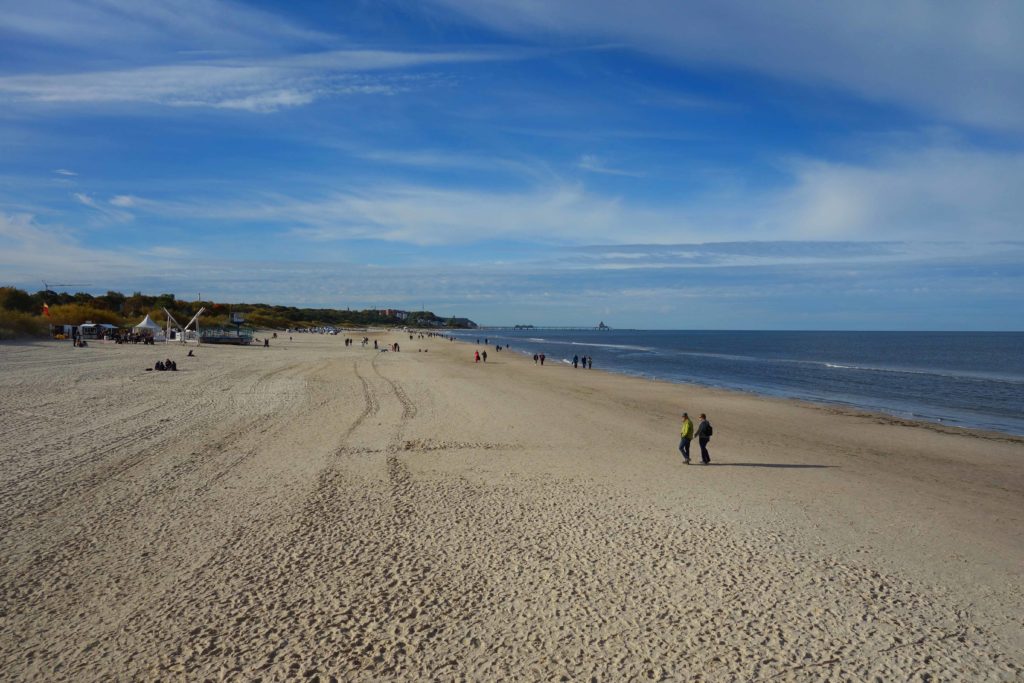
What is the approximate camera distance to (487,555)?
7809mm

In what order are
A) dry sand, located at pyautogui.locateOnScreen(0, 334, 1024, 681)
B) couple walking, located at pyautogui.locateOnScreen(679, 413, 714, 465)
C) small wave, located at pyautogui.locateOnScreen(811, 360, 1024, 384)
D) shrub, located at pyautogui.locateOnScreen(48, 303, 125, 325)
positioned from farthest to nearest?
shrub, located at pyautogui.locateOnScreen(48, 303, 125, 325) → small wave, located at pyautogui.locateOnScreen(811, 360, 1024, 384) → couple walking, located at pyautogui.locateOnScreen(679, 413, 714, 465) → dry sand, located at pyautogui.locateOnScreen(0, 334, 1024, 681)

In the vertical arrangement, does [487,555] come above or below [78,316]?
below

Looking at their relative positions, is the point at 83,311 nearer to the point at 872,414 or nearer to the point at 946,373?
the point at 872,414

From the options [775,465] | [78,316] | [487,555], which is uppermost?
[78,316]

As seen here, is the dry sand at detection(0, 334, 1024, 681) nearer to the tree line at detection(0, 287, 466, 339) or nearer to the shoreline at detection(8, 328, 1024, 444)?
the shoreline at detection(8, 328, 1024, 444)

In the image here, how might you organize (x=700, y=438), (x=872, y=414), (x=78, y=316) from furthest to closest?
(x=78, y=316) → (x=872, y=414) → (x=700, y=438)

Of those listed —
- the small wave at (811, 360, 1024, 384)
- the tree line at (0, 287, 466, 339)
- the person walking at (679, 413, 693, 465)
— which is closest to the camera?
the person walking at (679, 413, 693, 465)

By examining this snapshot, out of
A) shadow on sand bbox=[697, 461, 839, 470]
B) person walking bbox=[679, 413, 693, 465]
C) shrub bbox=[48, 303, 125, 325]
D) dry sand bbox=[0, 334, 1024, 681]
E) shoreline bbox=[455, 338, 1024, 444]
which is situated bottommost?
dry sand bbox=[0, 334, 1024, 681]

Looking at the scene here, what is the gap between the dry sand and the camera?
5.56 m

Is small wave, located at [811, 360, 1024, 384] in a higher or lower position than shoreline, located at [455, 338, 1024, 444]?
higher

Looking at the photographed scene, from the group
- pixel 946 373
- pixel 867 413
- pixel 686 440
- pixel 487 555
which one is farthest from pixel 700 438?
pixel 946 373

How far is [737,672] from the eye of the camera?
17.6 feet

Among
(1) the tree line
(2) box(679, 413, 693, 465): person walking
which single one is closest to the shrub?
(1) the tree line

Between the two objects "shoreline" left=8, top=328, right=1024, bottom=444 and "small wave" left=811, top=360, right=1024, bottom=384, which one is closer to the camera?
"shoreline" left=8, top=328, right=1024, bottom=444
